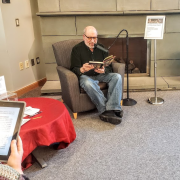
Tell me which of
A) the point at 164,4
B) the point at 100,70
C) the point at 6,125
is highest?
the point at 164,4

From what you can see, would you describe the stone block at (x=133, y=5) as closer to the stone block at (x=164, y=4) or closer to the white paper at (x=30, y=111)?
the stone block at (x=164, y=4)

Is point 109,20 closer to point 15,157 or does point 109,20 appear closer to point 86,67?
point 86,67

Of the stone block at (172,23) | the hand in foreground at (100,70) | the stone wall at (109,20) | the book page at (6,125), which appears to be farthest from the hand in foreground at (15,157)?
the stone block at (172,23)

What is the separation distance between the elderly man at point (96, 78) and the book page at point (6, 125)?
1587 millimetres

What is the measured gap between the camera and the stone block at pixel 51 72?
3.73 meters

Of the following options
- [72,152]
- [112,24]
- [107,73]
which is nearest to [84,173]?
[72,152]

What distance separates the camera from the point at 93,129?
7.86ft

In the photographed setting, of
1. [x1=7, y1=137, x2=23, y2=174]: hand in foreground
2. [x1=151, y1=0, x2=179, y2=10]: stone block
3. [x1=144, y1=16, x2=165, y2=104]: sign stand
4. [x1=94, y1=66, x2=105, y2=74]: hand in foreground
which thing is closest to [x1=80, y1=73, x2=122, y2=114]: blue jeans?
[x1=94, y1=66, x2=105, y2=74]: hand in foreground

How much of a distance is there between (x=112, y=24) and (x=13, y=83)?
171 centimetres

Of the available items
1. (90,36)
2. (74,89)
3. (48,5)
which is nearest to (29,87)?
(48,5)

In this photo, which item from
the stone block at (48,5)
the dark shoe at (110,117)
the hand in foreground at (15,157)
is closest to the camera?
the hand in foreground at (15,157)

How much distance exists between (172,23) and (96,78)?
1698 millimetres

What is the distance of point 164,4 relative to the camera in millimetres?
3451

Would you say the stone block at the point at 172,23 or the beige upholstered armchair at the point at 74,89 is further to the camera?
the stone block at the point at 172,23
